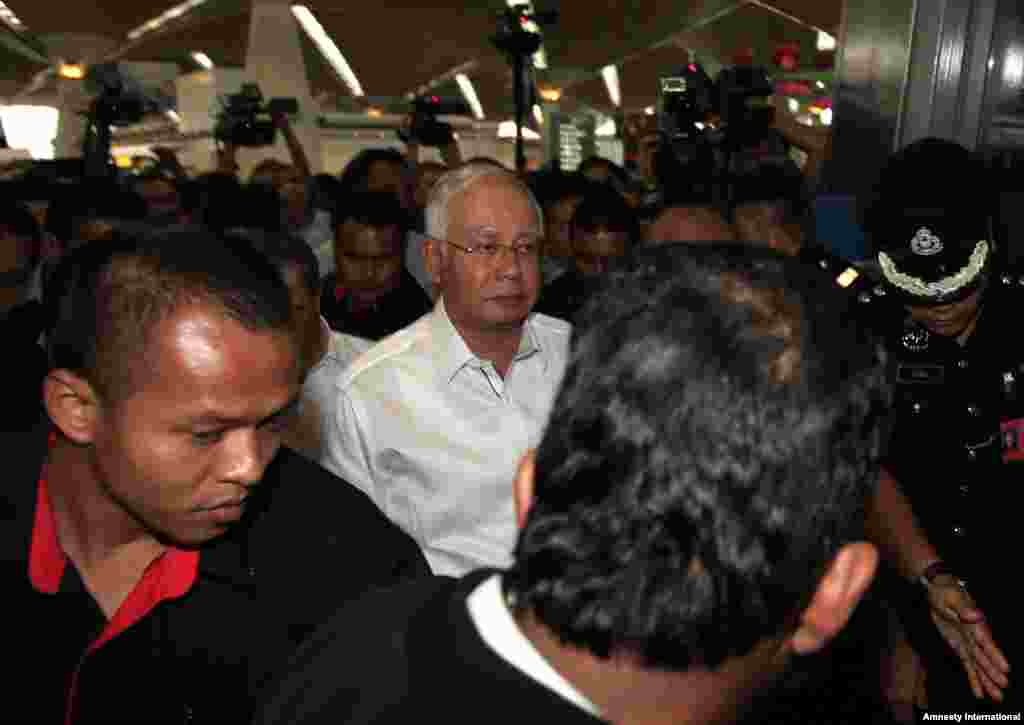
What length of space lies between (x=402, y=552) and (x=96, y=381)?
1.91ft

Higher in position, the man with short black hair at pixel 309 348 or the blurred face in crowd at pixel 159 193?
the blurred face in crowd at pixel 159 193

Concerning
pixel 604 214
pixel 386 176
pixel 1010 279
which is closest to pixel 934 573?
pixel 1010 279

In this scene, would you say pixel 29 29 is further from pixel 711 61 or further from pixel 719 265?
pixel 719 265

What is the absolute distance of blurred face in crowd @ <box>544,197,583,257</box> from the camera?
5023 millimetres

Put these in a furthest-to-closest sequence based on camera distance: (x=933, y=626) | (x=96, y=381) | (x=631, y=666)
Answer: (x=933, y=626) < (x=96, y=381) < (x=631, y=666)

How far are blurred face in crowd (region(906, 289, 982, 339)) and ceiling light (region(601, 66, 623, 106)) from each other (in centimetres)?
2754

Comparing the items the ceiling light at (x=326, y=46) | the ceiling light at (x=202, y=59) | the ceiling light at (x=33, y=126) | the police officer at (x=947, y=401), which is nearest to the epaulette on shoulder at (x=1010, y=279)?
the police officer at (x=947, y=401)

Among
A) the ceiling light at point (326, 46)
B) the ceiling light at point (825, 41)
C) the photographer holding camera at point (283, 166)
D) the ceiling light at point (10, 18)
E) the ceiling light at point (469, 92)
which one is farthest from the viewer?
the ceiling light at point (469, 92)

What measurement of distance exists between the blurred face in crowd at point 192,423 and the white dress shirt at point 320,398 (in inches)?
40.7

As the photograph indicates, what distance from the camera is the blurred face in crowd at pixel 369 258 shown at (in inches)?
153

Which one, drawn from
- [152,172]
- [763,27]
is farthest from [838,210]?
[763,27]

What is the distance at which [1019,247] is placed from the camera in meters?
3.30

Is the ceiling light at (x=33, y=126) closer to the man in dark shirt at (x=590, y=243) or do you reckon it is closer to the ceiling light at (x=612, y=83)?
the ceiling light at (x=612, y=83)

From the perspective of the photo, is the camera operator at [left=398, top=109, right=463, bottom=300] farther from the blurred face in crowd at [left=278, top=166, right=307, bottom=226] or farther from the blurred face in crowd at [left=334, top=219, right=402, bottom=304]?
the blurred face in crowd at [left=334, top=219, right=402, bottom=304]
